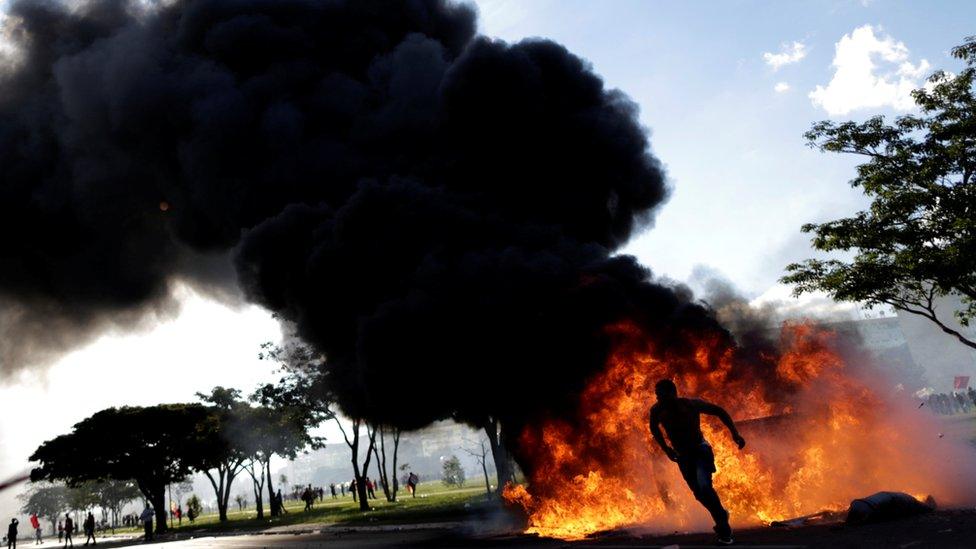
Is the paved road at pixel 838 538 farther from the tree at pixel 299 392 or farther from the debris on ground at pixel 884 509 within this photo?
the tree at pixel 299 392

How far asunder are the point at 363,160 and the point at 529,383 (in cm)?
1068

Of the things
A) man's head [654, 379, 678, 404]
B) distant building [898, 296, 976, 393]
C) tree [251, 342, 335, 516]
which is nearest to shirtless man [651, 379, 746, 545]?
man's head [654, 379, 678, 404]

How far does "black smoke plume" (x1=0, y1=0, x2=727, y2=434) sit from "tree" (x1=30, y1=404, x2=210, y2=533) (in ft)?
50.0

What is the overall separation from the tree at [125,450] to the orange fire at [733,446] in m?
34.3

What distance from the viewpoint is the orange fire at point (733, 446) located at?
9.31 m

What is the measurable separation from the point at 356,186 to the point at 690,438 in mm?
14866

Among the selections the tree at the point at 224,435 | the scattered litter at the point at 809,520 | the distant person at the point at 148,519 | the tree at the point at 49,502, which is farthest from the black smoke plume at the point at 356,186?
the tree at the point at 49,502

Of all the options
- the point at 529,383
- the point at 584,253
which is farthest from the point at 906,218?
the point at 529,383

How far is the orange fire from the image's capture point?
9.31 metres

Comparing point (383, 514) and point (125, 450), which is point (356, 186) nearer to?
point (383, 514)

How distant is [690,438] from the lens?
7316 mm

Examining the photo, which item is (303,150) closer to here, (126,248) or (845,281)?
(126,248)

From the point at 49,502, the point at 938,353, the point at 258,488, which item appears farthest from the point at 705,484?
the point at 938,353

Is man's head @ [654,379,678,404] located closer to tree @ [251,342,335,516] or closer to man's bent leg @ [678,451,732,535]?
man's bent leg @ [678,451,732,535]
